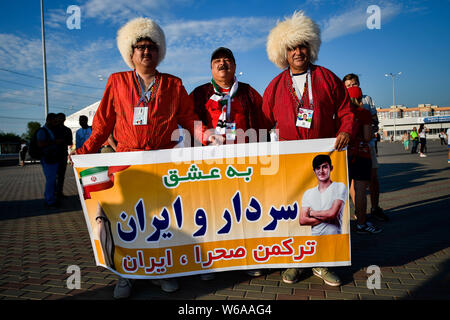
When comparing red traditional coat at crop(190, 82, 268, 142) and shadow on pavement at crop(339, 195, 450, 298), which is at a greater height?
red traditional coat at crop(190, 82, 268, 142)

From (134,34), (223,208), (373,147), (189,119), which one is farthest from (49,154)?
(373,147)

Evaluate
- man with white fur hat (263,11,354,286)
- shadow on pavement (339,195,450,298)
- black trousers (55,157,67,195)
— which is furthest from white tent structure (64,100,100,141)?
shadow on pavement (339,195,450,298)

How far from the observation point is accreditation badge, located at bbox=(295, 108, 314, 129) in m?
2.69

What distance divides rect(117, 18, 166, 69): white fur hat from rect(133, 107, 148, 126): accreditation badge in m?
0.53

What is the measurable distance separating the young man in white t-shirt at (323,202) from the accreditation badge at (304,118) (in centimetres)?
33

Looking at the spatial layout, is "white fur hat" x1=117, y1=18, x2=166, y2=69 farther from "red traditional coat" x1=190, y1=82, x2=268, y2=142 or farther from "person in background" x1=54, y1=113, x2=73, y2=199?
"person in background" x1=54, y1=113, x2=73, y2=199

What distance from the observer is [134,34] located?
2658 millimetres

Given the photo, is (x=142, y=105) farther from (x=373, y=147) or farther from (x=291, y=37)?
(x=373, y=147)

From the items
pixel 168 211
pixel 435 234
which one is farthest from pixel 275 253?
pixel 435 234

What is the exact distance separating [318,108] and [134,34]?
1.81 m

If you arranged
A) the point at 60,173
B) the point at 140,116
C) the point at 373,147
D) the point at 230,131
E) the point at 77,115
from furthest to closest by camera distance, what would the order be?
the point at 77,115 < the point at 60,173 < the point at 373,147 < the point at 230,131 < the point at 140,116

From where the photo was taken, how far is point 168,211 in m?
2.56

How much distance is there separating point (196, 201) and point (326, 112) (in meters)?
1.45
